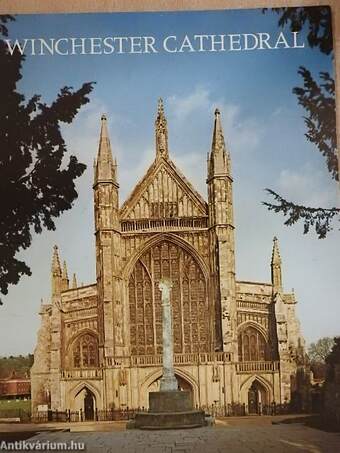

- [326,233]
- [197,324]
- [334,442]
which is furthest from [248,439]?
[326,233]

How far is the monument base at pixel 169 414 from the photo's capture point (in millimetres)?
5785

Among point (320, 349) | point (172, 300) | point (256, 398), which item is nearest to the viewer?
point (320, 349)

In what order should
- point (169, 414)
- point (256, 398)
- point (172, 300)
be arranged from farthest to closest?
point (172, 300) < point (256, 398) < point (169, 414)

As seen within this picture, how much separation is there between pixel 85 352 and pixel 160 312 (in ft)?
1.96

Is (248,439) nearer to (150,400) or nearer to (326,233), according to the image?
(150,400)

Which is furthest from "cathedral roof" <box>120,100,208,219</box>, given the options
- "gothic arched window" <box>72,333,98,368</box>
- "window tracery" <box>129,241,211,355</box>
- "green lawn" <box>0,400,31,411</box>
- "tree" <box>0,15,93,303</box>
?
"green lawn" <box>0,400,31,411</box>

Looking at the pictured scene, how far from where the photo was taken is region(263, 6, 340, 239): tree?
546cm

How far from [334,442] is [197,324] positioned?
1317 millimetres

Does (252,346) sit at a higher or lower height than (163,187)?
lower

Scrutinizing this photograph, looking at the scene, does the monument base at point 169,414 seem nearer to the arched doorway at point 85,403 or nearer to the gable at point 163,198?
the arched doorway at point 85,403

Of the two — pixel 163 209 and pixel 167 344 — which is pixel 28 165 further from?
pixel 167 344

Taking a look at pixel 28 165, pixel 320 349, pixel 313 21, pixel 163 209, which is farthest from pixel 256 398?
pixel 313 21

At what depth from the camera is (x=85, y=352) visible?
20.7 ft

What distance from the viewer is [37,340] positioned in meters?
5.87
